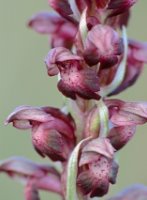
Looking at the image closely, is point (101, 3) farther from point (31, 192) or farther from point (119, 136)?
point (31, 192)

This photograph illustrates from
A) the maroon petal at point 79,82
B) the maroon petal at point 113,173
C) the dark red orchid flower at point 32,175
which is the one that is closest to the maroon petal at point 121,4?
the maroon petal at point 79,82

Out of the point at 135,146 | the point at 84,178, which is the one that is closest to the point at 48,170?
the point at 84,178

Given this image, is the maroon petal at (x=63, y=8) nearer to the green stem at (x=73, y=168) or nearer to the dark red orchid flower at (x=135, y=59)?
the dark red orchid flower at (x=135, y=59)

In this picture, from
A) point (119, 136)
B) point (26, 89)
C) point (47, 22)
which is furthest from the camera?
point (26, 89)

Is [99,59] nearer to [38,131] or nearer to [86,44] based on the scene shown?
[86,44]

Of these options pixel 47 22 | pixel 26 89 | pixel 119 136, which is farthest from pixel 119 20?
pixel 26 89

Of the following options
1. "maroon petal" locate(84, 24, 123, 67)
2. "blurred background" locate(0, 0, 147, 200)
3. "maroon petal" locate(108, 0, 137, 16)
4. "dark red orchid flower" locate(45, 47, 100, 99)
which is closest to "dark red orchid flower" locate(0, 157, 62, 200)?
"dark red orchid flower" locate(45, 47, 100, 99)

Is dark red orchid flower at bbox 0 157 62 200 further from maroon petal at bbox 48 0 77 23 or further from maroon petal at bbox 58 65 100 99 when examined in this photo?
maroon petal at bbox 48 0 77 23

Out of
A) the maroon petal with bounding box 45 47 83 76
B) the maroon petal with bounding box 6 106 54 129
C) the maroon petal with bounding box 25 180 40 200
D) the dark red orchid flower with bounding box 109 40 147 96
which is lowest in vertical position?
the maroon petal with bounding box 25 180 40 200
